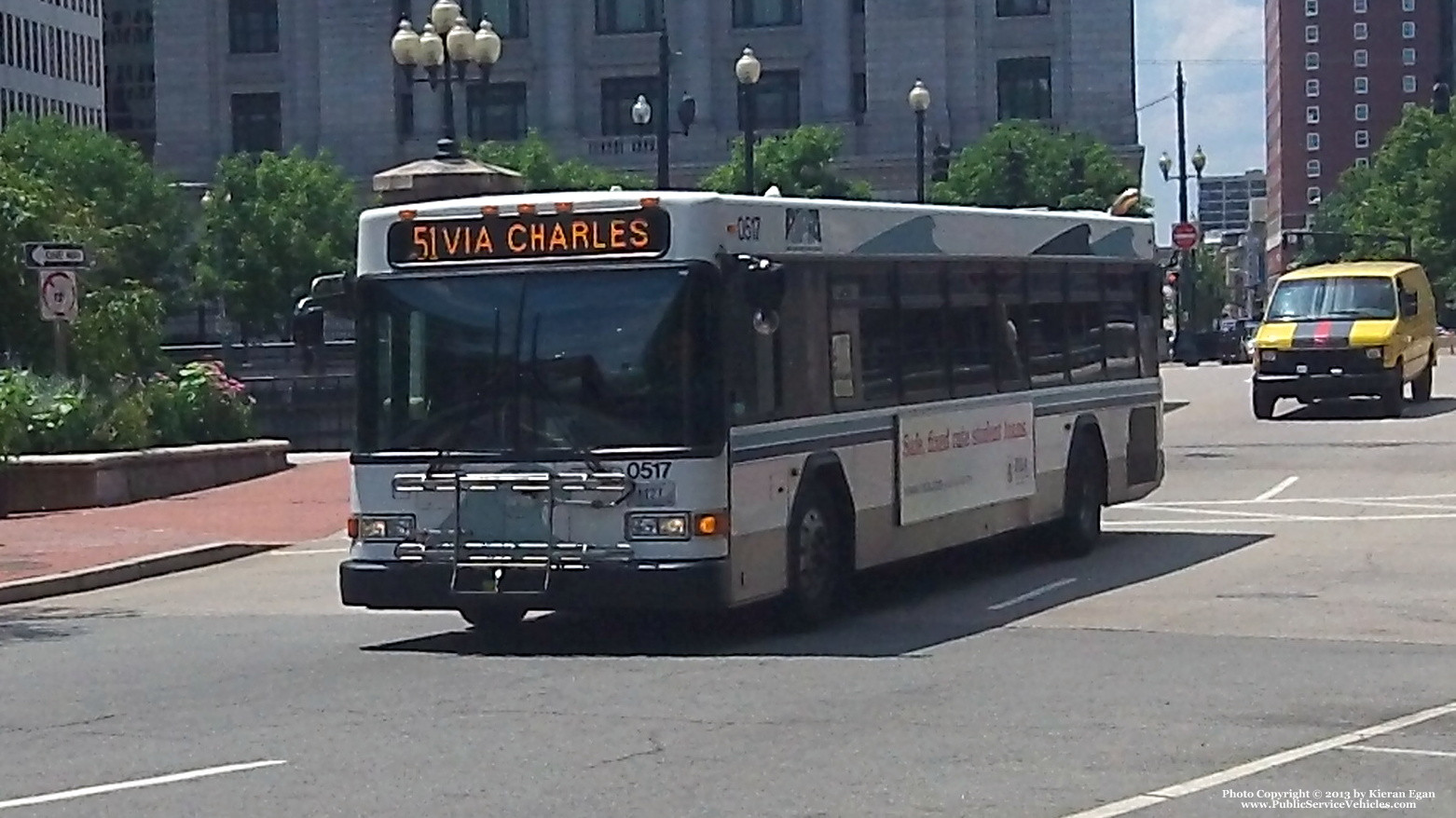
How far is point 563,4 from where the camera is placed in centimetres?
9750

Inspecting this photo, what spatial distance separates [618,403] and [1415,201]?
317 feet

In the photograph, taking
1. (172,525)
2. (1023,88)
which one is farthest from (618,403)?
(1023,88)

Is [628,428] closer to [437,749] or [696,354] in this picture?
[696,354]

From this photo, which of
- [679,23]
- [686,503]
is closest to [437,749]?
[686,503]

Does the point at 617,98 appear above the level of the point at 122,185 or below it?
above

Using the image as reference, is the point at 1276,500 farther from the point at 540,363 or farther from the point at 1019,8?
the point at 1019,8

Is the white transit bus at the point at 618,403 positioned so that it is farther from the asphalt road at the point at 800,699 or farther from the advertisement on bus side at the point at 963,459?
the asphalt road at the point at 800,699

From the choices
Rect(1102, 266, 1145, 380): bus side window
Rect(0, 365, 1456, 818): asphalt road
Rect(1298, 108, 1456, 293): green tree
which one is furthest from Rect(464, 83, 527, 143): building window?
Rect(0, 365, 1456, 818): asphalt road

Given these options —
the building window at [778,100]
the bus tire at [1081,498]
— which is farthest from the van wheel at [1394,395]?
the building window at [778,100]

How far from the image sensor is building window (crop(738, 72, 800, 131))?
96.9 m

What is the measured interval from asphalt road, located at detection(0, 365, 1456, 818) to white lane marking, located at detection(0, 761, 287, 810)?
0.9 inches

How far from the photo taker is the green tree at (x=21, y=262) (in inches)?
1086

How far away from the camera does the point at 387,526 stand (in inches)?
590

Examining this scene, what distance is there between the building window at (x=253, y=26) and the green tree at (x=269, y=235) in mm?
18099
